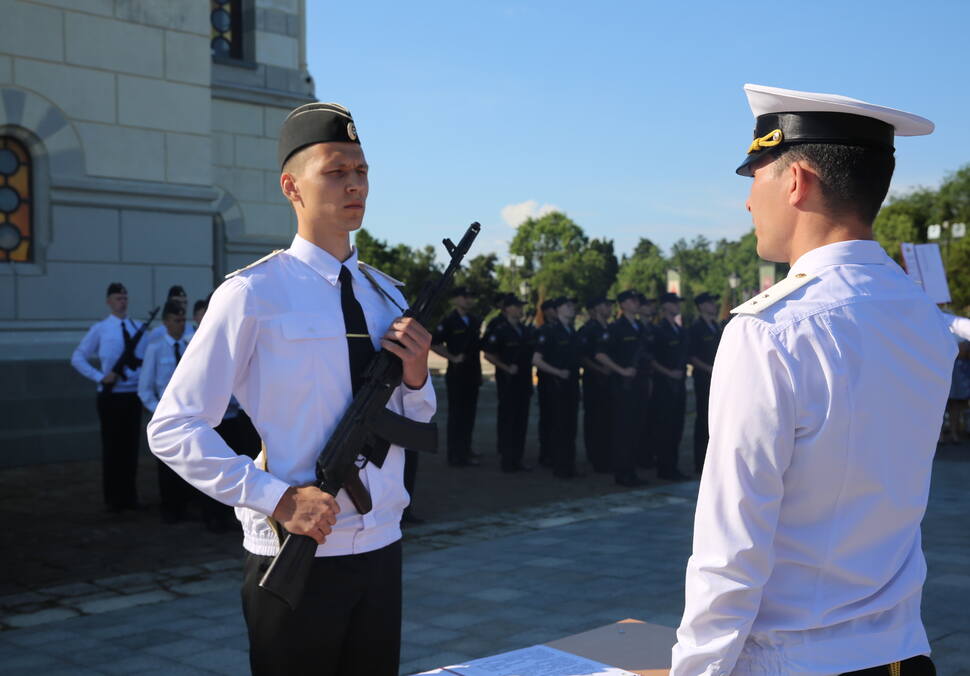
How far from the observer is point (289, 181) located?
8.70 ft

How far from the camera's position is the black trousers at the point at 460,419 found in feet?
39.9

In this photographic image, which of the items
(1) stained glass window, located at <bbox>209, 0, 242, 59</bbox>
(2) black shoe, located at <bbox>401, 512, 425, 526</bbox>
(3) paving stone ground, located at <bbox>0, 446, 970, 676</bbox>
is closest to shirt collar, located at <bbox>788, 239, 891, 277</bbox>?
(3) paving stone ground, located at <bbox>0, 446, 970, 676</bbox>

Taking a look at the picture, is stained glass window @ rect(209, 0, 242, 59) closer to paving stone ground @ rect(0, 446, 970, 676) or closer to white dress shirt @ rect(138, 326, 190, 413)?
white dress shirt @ rect(138, 326, 190, 413)

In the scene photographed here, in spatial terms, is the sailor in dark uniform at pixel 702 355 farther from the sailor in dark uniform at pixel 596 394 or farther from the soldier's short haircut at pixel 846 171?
the soldier's short haircut at pixel 846 171

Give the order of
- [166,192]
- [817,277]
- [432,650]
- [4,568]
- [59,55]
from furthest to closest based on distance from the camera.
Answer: [166,192], [59,55], [4,568], [432,650], [817,277]

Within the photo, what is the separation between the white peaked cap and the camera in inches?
69.2

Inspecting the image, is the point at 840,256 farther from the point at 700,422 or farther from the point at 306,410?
the point at 700,422

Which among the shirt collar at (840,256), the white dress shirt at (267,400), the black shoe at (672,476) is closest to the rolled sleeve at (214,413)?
the white dress shirt at (267,400)

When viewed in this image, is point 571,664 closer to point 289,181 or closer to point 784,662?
point 784,662

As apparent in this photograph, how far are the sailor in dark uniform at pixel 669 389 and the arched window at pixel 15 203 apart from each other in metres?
7.73

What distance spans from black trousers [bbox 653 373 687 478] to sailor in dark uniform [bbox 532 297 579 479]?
1030 mm

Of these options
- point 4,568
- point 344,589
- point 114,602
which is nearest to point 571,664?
point 344,589

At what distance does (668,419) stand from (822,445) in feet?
34.1

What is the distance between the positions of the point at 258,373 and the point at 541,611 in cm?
380
